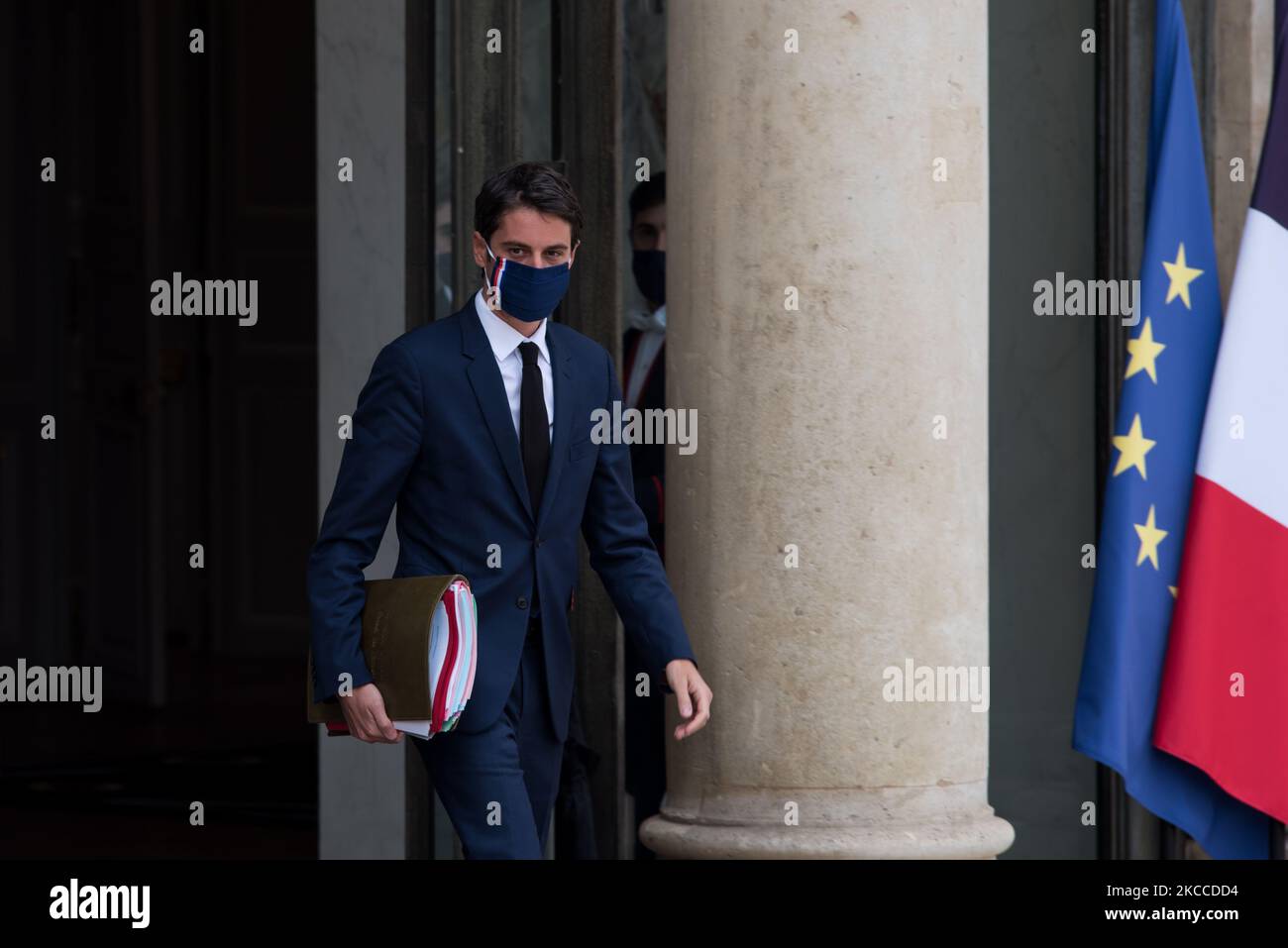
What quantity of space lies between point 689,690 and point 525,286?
87cm

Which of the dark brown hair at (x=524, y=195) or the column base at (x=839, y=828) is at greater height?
the dark brown hair at (x=524, y=195)

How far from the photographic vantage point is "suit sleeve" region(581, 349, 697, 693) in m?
4.45

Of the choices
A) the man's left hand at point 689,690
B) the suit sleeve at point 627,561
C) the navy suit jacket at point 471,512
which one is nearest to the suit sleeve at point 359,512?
the navy suit jacket at point 471,512

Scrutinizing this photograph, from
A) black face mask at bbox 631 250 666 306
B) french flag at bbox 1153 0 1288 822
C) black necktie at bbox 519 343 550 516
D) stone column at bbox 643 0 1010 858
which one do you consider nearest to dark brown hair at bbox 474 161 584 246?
black necktie at bbox 519 343 550 516

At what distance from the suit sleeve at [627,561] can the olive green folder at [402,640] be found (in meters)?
0.45

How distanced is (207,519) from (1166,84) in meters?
8.04

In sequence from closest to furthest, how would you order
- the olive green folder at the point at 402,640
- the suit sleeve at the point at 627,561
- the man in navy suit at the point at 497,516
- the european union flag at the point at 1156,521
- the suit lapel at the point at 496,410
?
the olive green folder at the point at 402,640
the man in navy suit at the point at 497,516
the suit lapel at the point at 496,410
the suit sleeve at the point at 627,561
the european union flag at the point at 1156,521

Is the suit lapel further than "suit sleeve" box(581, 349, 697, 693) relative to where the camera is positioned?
No

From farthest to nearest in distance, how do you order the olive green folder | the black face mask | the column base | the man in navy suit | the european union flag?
the black face mask
the european union flag
the column base
the man in navy suit
the olive green folder

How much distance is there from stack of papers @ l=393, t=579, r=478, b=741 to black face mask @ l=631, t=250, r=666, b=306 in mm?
1985

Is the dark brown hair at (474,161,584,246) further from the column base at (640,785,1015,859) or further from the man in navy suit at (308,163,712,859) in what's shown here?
the column base at (640,785,1015,859)

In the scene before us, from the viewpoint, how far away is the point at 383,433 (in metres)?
4.25

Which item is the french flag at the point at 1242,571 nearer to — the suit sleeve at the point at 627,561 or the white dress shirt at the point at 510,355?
the suit sleeve at the point at 627,561

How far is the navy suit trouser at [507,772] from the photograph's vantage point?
419cm
